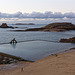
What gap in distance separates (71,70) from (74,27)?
4255 inches

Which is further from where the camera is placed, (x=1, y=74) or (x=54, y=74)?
(x=1, y=74)

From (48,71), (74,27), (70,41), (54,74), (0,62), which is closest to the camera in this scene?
(54,74)

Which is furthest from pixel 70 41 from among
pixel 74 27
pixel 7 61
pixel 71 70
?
pixel 74 27

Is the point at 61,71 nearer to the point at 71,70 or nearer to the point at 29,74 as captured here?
the point at 71,70

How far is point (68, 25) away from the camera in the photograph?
119m

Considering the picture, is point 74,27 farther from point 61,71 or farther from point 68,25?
point 61,71

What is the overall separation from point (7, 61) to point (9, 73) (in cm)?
544

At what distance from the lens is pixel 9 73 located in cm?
1220

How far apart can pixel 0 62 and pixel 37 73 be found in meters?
7.19

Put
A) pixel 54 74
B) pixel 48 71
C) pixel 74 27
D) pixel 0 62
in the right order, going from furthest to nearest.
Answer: pixel 74 27 < pixel 0 62 < pixel 48 71 < pixel 54 74

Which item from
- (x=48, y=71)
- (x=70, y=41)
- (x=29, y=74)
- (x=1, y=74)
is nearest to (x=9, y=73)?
(x=1, y=74)

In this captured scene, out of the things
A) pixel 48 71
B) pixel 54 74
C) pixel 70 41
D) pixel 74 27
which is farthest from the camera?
pixel 74 27

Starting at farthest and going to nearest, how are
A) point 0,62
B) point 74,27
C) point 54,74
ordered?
point 74,27 → point 0,62 → point 54,74

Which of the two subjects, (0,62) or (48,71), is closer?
(48,71)
